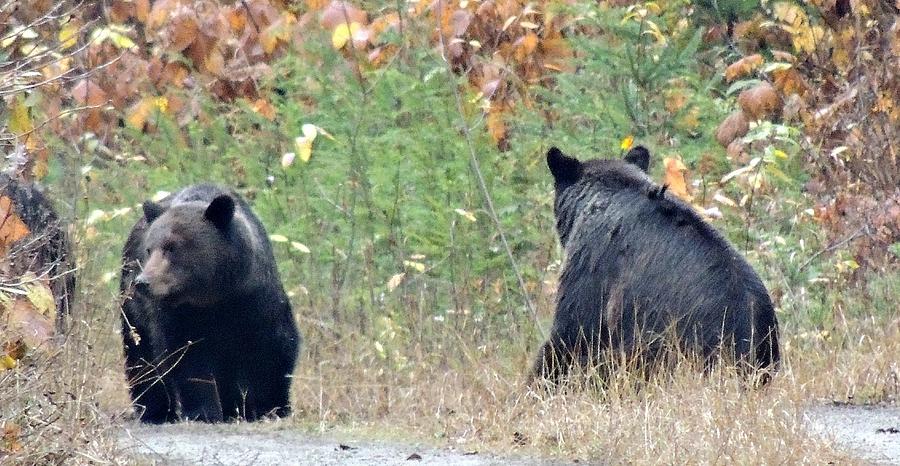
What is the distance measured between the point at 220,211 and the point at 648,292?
7.91 feet

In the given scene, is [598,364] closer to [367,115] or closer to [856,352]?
[856,352]

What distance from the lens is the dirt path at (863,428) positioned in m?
6.07

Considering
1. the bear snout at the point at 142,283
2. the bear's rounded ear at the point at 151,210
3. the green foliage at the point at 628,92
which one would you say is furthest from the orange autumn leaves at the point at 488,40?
the bear snout at the point at 142,283

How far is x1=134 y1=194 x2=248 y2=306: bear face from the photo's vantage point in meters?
7.85

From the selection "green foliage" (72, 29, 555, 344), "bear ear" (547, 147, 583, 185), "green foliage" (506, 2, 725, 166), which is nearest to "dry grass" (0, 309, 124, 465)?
"bear ear" (547, 147, 583, 185)

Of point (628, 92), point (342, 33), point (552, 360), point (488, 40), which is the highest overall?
point (342, 33)

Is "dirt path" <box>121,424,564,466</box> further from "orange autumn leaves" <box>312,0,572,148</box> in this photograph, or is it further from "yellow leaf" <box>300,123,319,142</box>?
"orange autumn leaves" <box>312,0,572,148</box>

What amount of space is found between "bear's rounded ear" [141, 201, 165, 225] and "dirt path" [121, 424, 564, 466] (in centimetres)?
161


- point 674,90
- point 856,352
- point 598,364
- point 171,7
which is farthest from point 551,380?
point 171,7

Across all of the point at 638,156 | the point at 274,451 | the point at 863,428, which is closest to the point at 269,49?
the point at 638,156

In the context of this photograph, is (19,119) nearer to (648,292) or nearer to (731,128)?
(648,292)

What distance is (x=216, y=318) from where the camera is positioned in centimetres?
806

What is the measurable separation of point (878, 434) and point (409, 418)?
2.21 m

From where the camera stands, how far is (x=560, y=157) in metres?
8.04
